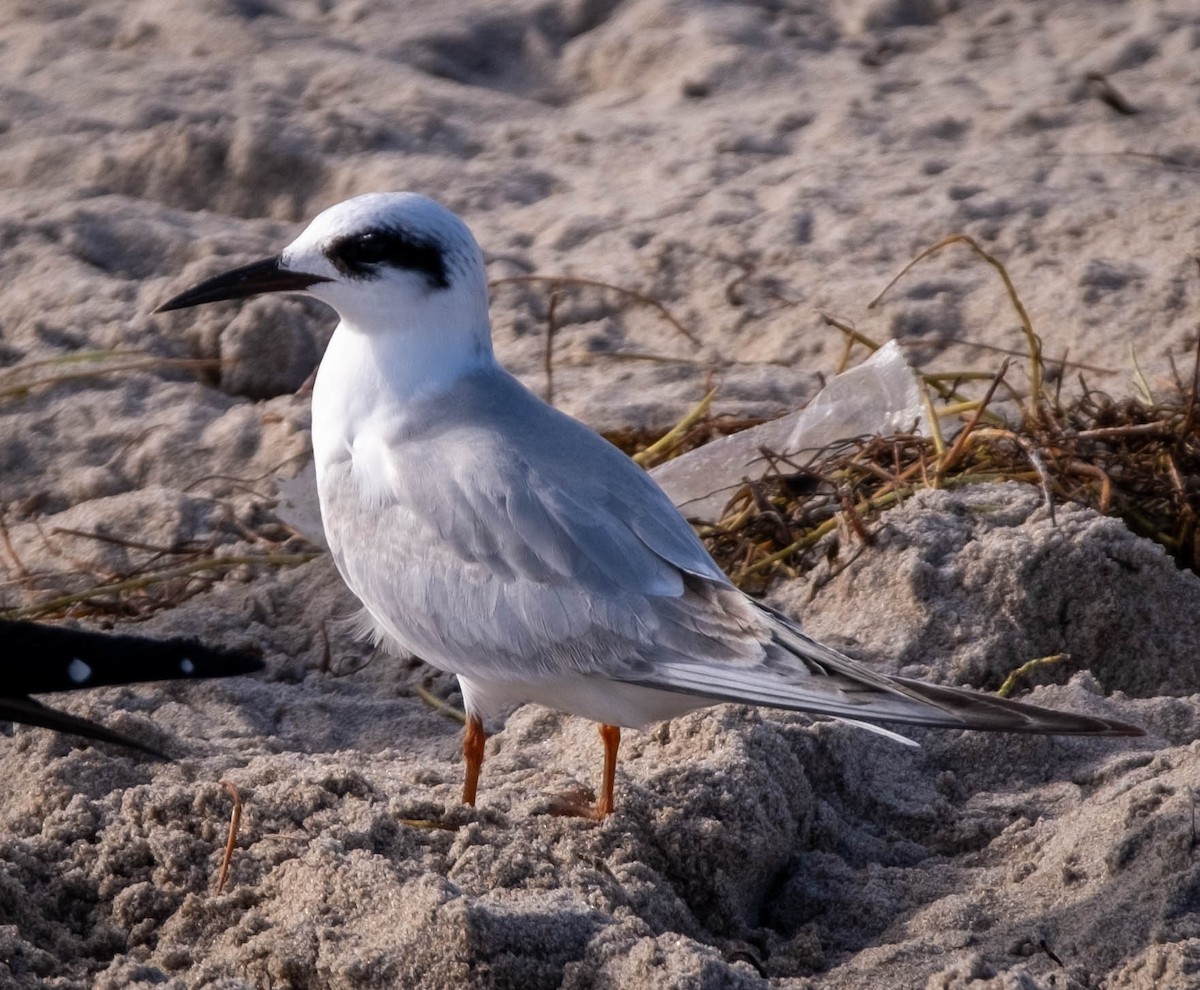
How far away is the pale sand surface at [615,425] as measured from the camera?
266 cm

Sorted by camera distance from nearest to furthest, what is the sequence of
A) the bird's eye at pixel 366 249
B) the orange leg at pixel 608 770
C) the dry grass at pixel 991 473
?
the orange leg at pixel 608 770 < the bird's eye at pixel 366 249 < the dry grass at pixel 991 473

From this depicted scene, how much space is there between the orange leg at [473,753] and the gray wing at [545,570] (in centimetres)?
11

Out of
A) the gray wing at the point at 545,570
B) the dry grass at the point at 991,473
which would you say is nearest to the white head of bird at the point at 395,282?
the gray wing at the point at 545,570

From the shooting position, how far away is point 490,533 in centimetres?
300

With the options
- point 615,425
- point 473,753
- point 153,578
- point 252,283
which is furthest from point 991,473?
point 153,578

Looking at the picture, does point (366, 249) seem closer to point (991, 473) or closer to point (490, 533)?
point (490, 533)

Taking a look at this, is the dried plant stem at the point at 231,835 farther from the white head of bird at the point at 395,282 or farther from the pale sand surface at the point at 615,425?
the white head of bird at the point at 395,282

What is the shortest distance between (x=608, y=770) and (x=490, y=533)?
1.52ft

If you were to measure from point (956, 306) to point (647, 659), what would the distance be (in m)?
2.60

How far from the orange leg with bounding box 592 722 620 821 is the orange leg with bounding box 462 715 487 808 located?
221mm

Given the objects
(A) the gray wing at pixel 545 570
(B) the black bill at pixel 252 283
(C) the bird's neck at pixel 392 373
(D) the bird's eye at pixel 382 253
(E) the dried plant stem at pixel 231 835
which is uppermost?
(D) the bird's eye at pixel 382 253

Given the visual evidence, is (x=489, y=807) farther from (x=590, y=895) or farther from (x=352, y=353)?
(x=352, y=353)

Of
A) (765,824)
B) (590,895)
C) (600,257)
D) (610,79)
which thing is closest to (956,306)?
(600,257)

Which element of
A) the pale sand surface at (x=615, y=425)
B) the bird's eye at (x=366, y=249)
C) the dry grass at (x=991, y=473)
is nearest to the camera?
the pale sand surface at (x=615, y=425)
